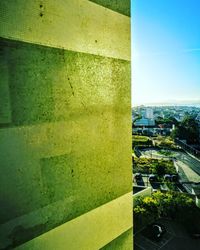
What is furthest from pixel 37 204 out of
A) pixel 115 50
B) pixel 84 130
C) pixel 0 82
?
pixel 115 50

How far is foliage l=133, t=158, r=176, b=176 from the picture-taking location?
891 inches

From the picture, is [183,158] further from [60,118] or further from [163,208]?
[60,118]

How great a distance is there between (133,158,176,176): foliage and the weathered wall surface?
865 inches

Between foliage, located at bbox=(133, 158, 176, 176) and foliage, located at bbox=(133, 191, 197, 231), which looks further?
foliage, located at bbox=(133, 158, 176, 176)

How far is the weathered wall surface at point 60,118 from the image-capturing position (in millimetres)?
1029

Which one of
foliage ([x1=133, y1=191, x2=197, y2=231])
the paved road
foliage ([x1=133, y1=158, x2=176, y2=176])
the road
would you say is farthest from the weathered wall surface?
the paved road

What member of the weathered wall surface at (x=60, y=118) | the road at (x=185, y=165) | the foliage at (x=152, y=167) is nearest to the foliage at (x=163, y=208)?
the road at (x=185, y=165)

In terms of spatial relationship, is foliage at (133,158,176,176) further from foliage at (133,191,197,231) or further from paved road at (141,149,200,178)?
foliage at (133,191,197,231)

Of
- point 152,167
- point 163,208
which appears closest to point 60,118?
point 163,208

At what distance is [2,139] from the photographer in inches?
39.1

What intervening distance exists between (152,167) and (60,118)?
24.2m

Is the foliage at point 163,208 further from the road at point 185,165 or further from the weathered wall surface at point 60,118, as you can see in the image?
the weathered wall surface at point 60,118

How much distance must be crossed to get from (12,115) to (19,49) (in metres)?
0.29

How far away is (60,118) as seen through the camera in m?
1.22
